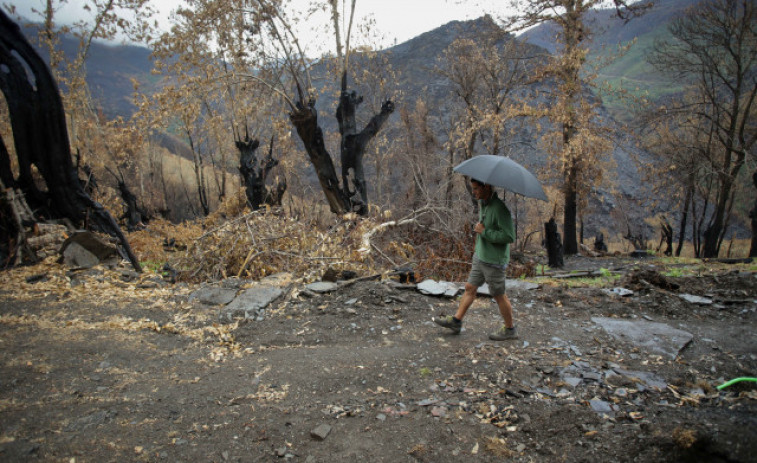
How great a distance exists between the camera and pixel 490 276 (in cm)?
420

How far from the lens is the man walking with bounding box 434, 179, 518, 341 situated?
4.05 metres

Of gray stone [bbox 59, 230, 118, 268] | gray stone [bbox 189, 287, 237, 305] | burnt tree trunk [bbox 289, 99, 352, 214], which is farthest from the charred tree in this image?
gray stone [bbox 189, 287, 237, 305]

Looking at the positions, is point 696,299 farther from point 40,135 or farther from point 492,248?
point 40,135

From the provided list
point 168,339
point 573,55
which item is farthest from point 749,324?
point 573,55

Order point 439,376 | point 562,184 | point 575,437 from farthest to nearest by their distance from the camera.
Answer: point 562,184 → point 439,376 → point 575,437

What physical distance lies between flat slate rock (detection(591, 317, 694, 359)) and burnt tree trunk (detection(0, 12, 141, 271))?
7453 millimetres

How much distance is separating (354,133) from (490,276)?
941 cm

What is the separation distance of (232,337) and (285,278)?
5.92 ft

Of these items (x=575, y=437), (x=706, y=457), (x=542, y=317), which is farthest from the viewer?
(x=542, y=317)

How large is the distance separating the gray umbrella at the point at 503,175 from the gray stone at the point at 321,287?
2.88 meters

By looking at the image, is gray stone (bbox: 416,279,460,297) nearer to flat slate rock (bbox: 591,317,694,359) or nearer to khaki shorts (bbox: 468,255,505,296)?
khaki shorts (bbox: 468,255,505,296)

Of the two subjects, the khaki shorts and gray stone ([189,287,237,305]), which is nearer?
the khaki shorts

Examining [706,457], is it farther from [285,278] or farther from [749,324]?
[285,278]

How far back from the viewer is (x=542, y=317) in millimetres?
5238
